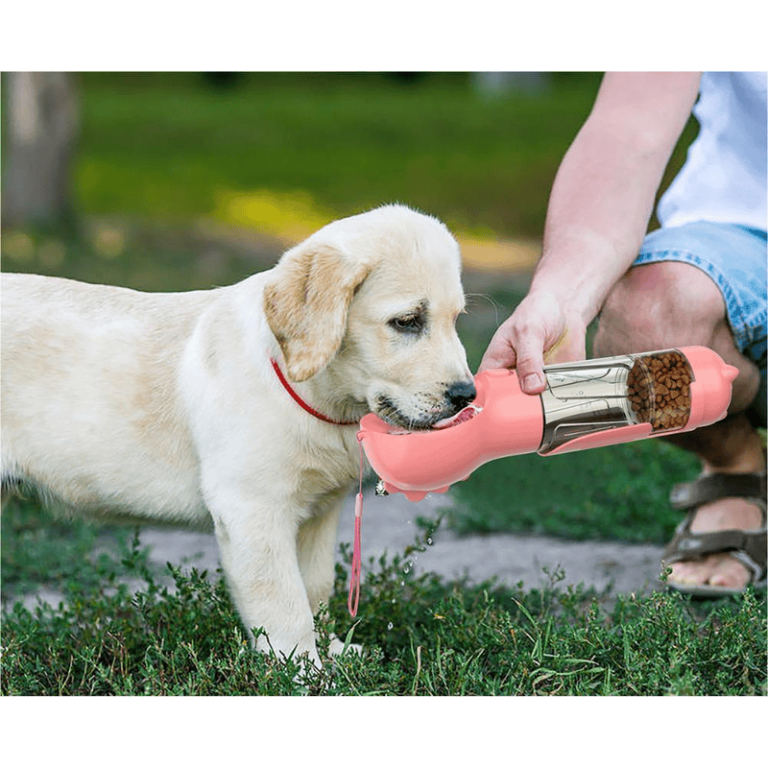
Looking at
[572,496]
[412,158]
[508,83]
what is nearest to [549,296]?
[572,496]

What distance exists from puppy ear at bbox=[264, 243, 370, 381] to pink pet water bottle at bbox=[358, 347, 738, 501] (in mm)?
224

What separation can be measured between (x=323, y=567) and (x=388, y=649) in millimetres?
278

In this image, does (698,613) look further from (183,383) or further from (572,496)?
(183,383)

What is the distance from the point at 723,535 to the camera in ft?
11.7

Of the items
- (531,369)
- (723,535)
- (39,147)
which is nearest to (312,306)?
(531,369)

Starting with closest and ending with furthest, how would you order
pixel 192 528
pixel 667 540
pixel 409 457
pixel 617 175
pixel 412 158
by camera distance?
pixel 409 457
pixel 192 528
pixel 617 175
pixel 667 540
pixel 412 158

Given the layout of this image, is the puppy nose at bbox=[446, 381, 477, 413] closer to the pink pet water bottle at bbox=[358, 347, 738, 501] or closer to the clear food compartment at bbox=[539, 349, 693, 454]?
the pink pet water bottle at bbox=[358, 347, 738, 501]

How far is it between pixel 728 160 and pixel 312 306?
1721 mm

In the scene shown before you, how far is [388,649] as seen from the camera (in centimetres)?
308

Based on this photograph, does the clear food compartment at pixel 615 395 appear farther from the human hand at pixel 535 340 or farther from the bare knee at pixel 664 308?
the bare knee at pixel 664 308

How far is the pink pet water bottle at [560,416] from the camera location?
2592mm

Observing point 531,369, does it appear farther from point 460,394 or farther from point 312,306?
point 312,306

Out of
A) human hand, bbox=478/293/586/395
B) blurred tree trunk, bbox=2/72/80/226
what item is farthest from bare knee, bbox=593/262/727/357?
blurred tree trunk, bbox=2/72/80/226

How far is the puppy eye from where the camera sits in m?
2.61
